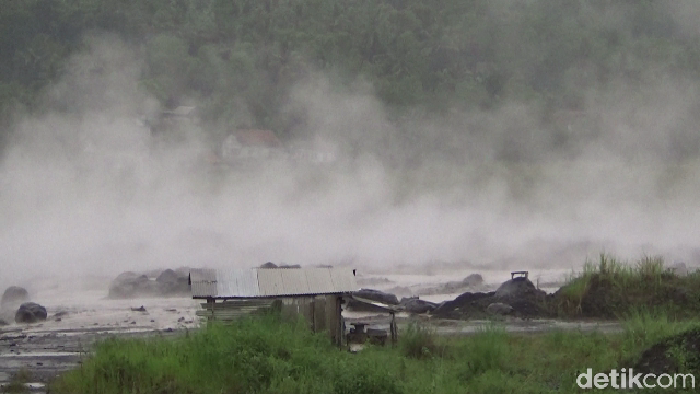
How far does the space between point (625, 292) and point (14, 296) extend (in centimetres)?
1386

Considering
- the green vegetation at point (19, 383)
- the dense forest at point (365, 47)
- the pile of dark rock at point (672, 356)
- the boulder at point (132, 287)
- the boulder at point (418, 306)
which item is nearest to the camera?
the pile of dark rock at point (672, 356)

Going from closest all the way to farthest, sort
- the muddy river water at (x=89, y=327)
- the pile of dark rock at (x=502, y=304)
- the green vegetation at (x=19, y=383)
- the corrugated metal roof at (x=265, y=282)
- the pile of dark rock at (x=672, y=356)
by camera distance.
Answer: the pile of dark rock at (x=672, y=356) < the green vegetation at (x=19, y=383) < the corrugated metal roof at (x=265, y=282) < the muddy river water at (x=89, y=327) < the pile of dark rock at (x=502, y=304)

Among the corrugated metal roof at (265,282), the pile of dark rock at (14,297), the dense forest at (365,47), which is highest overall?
the dense forest at (365,47)

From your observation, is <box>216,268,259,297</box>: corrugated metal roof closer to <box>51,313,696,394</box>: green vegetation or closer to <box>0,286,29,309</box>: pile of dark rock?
<box>51,313,696,394</box>: green vegetation

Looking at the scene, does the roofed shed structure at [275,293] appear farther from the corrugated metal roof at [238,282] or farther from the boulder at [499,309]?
the boulder at [499,309]

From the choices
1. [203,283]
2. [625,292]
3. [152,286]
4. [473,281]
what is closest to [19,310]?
[152,286]

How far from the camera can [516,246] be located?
31.9m

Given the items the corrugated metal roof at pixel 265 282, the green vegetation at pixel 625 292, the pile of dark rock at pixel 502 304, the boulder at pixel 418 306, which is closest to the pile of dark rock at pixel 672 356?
the corrugated metal roof at pixel 265 282

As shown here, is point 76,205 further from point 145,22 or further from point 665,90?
point 665,90

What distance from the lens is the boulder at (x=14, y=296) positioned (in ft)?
69.2

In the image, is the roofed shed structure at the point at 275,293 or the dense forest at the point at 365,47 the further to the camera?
the dense forest at the point at 365,47

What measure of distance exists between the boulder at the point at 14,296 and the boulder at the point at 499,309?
35.6ft

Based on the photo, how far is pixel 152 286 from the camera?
22312 millimetres

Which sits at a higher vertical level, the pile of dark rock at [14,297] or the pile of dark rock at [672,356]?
the pile of dark rock at [14,297]
